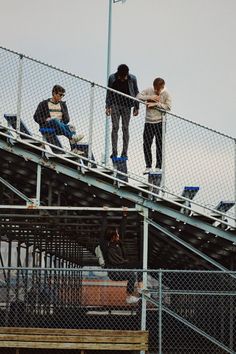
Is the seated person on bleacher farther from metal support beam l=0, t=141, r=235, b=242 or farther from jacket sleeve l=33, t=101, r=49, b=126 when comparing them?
metal support beam l=0, t=141, r=235, b=242

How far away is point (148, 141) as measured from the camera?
1297 centimetres

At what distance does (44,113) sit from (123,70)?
5.71 ft

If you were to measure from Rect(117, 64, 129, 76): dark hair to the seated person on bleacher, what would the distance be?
1.27 metres

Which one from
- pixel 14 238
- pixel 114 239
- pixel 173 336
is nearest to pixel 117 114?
pixel 114 239

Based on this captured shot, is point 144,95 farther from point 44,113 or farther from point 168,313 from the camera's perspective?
point 168,313

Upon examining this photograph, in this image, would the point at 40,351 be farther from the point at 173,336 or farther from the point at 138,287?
the point at 173,336

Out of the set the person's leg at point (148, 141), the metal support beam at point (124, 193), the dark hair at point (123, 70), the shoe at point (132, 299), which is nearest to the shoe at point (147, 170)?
the person's leg at point (148, 141)

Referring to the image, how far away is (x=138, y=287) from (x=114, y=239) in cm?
130

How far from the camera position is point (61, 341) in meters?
11.8

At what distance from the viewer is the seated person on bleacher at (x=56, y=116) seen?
13055 mm

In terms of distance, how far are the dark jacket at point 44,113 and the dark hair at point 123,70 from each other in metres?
1.31

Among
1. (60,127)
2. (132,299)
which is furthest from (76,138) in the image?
(132,299)

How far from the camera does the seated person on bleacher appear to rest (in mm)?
13055

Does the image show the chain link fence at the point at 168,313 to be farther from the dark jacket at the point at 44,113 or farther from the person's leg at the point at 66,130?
the dark jacket at the point at 44,113
